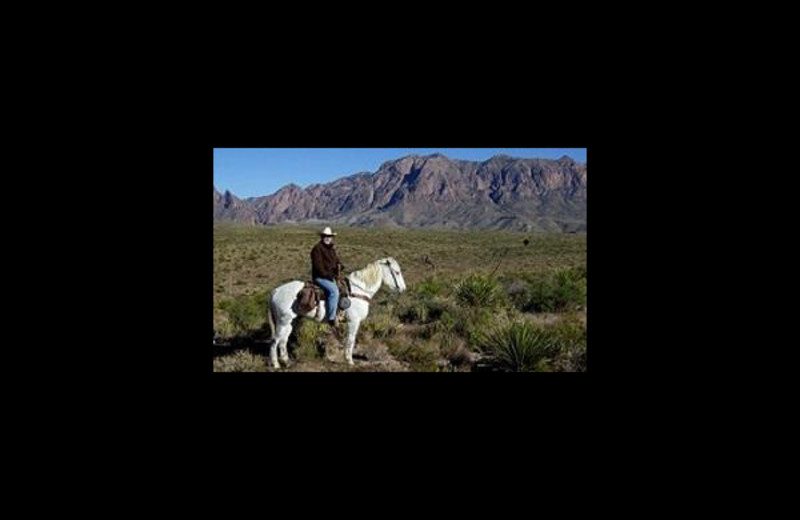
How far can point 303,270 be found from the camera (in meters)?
20.4

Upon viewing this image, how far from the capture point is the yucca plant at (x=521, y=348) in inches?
278

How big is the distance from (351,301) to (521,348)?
2.22 meters

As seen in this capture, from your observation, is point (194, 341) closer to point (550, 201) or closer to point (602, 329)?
point (602, 329)

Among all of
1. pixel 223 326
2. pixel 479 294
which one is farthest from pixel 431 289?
pixel 223 326

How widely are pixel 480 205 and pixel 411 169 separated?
121 feet

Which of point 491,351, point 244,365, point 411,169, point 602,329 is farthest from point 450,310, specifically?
point 411,169

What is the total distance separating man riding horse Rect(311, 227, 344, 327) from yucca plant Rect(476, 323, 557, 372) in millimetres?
2181

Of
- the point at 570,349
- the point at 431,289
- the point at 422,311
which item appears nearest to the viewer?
the point at 570,349

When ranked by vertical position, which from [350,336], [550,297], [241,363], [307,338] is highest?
[550,297]

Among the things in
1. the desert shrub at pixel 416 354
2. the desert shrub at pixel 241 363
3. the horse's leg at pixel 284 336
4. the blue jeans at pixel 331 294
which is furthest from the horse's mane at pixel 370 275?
the desert shrub at pixel 241 363

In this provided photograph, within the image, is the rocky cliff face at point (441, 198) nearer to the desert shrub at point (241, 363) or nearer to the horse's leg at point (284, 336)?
the desert shrub at point (241, 363)

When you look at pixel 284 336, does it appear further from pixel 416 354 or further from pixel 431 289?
pixel 431 289

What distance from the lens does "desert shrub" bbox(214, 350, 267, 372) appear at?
6797 millimetres

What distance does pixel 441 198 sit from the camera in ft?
301
